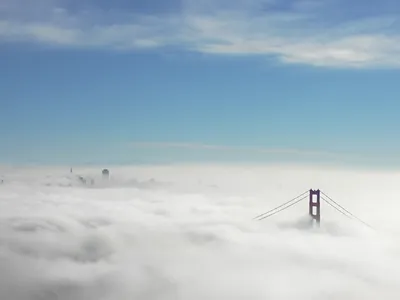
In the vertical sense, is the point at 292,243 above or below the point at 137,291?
above

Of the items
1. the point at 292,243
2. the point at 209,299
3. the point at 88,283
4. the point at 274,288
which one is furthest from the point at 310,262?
the point at 88,283

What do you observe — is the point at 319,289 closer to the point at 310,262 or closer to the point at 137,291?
the point at 310,262

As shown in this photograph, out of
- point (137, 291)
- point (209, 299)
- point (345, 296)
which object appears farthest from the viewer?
point (137, 291)

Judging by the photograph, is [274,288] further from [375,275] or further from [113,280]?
[113,280]

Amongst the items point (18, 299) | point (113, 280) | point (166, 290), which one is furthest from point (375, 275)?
point (18, 299)

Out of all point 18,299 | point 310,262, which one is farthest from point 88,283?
point 310,262

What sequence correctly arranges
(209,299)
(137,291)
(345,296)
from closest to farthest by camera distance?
1. (345,296)
2. (209,299)
3. (137,291)

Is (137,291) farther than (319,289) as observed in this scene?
Yes

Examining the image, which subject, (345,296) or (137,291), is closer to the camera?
(345,296)

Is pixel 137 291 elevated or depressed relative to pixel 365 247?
depressed
